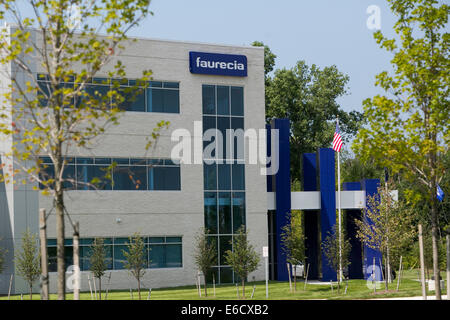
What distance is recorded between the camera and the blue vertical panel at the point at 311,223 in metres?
47.0

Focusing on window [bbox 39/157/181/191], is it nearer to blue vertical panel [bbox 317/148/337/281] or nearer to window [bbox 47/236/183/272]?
window [bbox 47/236/183/272]

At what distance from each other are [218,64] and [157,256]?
41.1ft

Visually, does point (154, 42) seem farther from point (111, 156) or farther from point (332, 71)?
point (332, 71)

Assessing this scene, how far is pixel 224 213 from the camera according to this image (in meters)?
43.1

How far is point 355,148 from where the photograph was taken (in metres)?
20.6

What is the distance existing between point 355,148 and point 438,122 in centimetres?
253

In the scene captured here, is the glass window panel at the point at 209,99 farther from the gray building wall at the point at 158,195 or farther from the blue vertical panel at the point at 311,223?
the blue vertical panel at the point at 311,223

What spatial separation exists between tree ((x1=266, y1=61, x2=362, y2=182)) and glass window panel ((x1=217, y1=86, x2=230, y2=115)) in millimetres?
22084

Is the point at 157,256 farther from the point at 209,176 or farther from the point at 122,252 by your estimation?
the point at 209,176

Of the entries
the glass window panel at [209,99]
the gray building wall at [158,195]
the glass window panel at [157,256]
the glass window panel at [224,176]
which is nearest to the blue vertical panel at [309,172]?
the gray building wall at [158,195]

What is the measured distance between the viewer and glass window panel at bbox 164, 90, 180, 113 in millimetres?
41906

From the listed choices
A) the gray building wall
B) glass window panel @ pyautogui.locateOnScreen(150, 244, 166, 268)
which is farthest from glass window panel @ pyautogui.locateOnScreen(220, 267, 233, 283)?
glass window panel @ pyautogui.locateOnScreen(150, 244, 166, 268)

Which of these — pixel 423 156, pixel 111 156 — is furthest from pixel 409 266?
pixel 423 156
